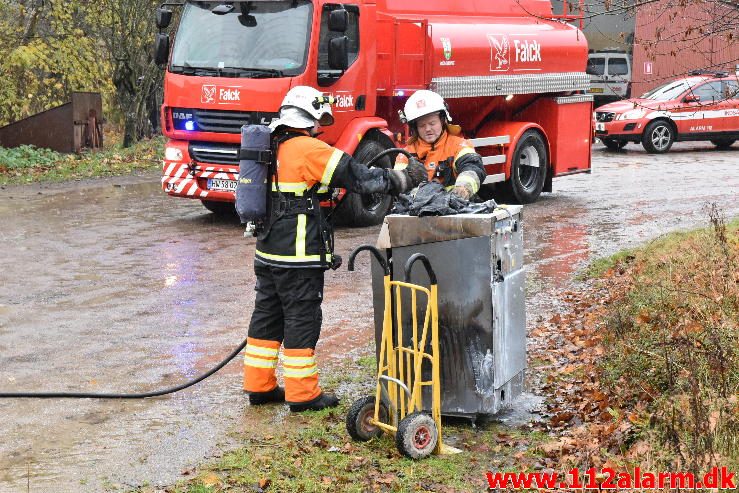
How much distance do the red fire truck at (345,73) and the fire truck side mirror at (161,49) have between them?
0.7 inches

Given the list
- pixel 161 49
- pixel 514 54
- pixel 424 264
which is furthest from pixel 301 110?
pixel 514 54

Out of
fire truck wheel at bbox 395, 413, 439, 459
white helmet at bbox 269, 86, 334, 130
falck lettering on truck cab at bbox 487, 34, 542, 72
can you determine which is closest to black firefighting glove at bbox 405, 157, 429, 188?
white helmet at bbox 269, 86, 334, 130

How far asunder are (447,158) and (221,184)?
258 inches

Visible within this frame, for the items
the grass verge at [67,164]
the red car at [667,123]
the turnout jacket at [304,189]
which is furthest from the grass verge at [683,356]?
the red car at [667,123]

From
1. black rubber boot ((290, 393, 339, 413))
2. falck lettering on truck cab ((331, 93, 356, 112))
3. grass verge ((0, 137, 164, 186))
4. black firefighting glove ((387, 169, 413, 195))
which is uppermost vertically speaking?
falck lettering on truck cab ((331, 93, 356, 112))

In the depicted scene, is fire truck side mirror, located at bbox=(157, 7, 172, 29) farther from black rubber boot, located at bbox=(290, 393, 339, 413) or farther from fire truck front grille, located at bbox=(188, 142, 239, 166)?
black rubber boot, located at bbox=(290, 393, 339, 413)

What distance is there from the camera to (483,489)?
5.27m

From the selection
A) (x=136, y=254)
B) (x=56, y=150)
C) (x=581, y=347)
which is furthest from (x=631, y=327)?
(x=56, y=150)

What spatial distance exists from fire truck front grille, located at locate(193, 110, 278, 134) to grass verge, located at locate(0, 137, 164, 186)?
5.66 meters

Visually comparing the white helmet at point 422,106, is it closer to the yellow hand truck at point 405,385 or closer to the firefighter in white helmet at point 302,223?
the firefighter in white helmet at point 302,223

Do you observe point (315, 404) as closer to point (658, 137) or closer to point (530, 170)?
point (530, 170)

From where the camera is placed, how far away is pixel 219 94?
1301 cm

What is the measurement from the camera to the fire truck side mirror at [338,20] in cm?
1255

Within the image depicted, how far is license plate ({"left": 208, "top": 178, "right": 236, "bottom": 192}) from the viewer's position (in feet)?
43.2
